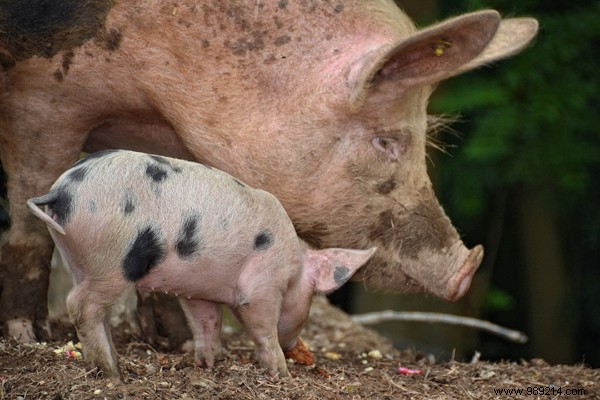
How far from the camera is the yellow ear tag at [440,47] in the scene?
5.92 metres

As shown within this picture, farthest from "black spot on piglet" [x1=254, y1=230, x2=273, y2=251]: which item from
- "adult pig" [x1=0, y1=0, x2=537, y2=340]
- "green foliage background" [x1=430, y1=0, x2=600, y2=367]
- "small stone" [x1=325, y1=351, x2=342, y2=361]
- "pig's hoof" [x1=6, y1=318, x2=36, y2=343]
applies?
"green foliage background" [x1=430, y1=0, x2=600, y2=367]

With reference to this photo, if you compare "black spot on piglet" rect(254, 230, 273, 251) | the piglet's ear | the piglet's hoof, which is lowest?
the piglet's hoof

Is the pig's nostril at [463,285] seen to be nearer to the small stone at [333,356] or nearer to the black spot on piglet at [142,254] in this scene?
the small stone at [333,356]

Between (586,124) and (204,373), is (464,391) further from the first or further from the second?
(586,124)

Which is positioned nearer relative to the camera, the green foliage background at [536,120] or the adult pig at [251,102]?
the adult pig at [251,102]

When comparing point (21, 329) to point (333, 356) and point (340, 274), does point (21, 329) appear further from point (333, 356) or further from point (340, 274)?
point (333, 356)

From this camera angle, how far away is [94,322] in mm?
5008

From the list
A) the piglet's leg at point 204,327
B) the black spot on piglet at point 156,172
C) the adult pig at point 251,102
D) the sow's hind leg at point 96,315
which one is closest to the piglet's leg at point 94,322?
the sow's hind leg at point 96,315

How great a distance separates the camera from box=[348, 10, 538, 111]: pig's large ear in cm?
579

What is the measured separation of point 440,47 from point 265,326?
1705 millimetres

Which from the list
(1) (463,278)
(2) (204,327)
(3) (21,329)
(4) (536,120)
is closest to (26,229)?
(3) (21,329)

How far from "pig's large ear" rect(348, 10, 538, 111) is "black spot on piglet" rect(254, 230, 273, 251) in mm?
943

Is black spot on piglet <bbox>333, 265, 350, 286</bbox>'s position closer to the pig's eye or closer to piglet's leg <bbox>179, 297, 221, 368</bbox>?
piglet's leg <bbox>179, 297, 221, 368</bbox>

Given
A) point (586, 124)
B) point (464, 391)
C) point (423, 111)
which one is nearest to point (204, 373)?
point (464, 391)
